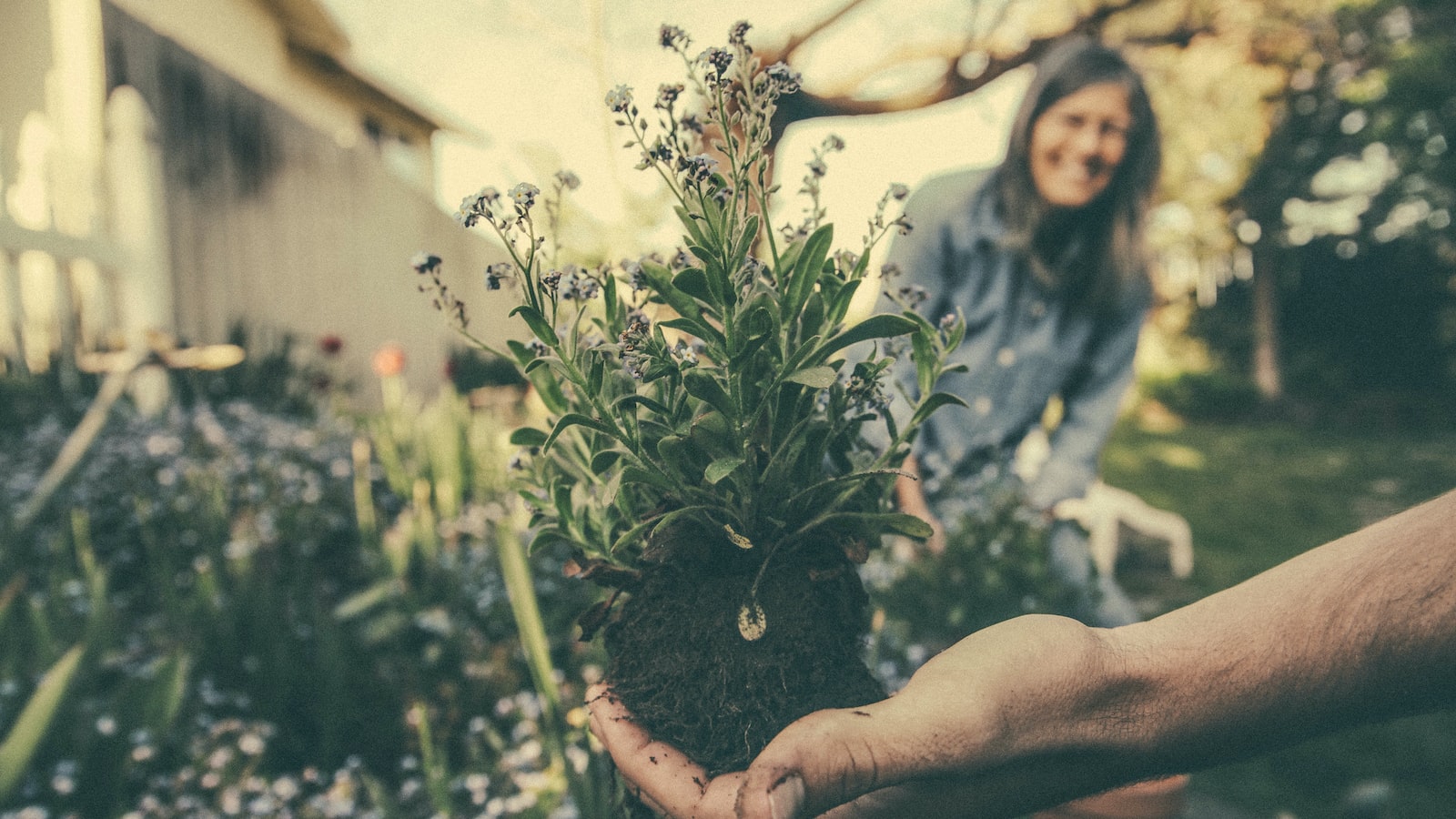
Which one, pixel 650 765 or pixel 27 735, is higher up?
pixel 650 765

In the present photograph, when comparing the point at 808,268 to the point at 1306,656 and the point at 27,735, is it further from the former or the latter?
the point at 27,735

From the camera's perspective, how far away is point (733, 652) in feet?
2.68

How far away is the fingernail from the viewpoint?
602mm

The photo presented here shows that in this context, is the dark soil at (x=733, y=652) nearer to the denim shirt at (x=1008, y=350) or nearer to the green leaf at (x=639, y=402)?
the green leaf at (x=639, y=402)

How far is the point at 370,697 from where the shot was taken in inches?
80.4

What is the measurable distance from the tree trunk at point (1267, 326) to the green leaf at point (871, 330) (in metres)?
11.0

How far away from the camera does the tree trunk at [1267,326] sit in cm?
966

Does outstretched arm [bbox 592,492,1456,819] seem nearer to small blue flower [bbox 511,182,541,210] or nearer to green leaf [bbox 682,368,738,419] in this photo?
green leaf [bbox 682,368,738,419]

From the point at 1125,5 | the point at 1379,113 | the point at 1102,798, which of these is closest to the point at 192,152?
the point at 1102,798

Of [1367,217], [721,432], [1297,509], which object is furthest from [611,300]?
[1367,217]

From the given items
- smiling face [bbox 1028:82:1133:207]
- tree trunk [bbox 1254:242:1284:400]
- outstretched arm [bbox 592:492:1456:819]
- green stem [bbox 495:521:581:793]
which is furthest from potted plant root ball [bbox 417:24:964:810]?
tree trunk [bbox 1254:242:1284:400]

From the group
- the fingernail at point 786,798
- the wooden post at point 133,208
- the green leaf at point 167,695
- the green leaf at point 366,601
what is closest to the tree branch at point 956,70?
the wooden post at point 133,208

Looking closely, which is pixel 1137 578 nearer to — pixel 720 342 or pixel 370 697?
pixel 370 697

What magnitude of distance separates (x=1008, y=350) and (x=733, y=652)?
5.40 feet
